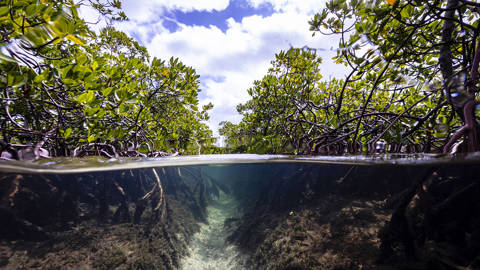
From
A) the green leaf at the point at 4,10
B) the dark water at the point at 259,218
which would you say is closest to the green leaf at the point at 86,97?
the green leaf at the point at 4,10

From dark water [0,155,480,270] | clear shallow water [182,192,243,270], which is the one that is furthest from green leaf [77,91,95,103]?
clear shallow water [182,192,243,270]

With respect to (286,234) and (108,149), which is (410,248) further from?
(108,149)

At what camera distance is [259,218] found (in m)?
3.46

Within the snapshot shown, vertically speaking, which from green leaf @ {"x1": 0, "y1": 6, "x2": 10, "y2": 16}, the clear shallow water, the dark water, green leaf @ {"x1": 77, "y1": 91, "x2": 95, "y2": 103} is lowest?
the clear shallow water

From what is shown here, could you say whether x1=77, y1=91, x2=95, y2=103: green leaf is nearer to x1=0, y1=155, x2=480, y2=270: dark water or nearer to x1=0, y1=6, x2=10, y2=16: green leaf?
x1=0, y1=6, x2=10, y2=16: green leaf

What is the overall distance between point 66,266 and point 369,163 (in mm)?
4829

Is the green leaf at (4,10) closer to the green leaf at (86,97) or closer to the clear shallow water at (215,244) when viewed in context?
the green leaf at (86,97)

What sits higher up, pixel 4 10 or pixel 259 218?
pixel 4 10

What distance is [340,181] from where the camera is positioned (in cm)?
301

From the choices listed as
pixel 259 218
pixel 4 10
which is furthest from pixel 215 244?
pixel 4 10

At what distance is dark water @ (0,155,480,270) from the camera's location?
1650mm

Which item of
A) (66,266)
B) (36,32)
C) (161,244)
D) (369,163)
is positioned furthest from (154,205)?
(369,163)

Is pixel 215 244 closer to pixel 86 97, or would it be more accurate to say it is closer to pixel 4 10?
pixel 86 97

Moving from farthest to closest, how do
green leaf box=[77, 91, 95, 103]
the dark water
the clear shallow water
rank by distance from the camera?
the clear shallow water → green leaf box=[77, 91, 95, 103] → the dark water
